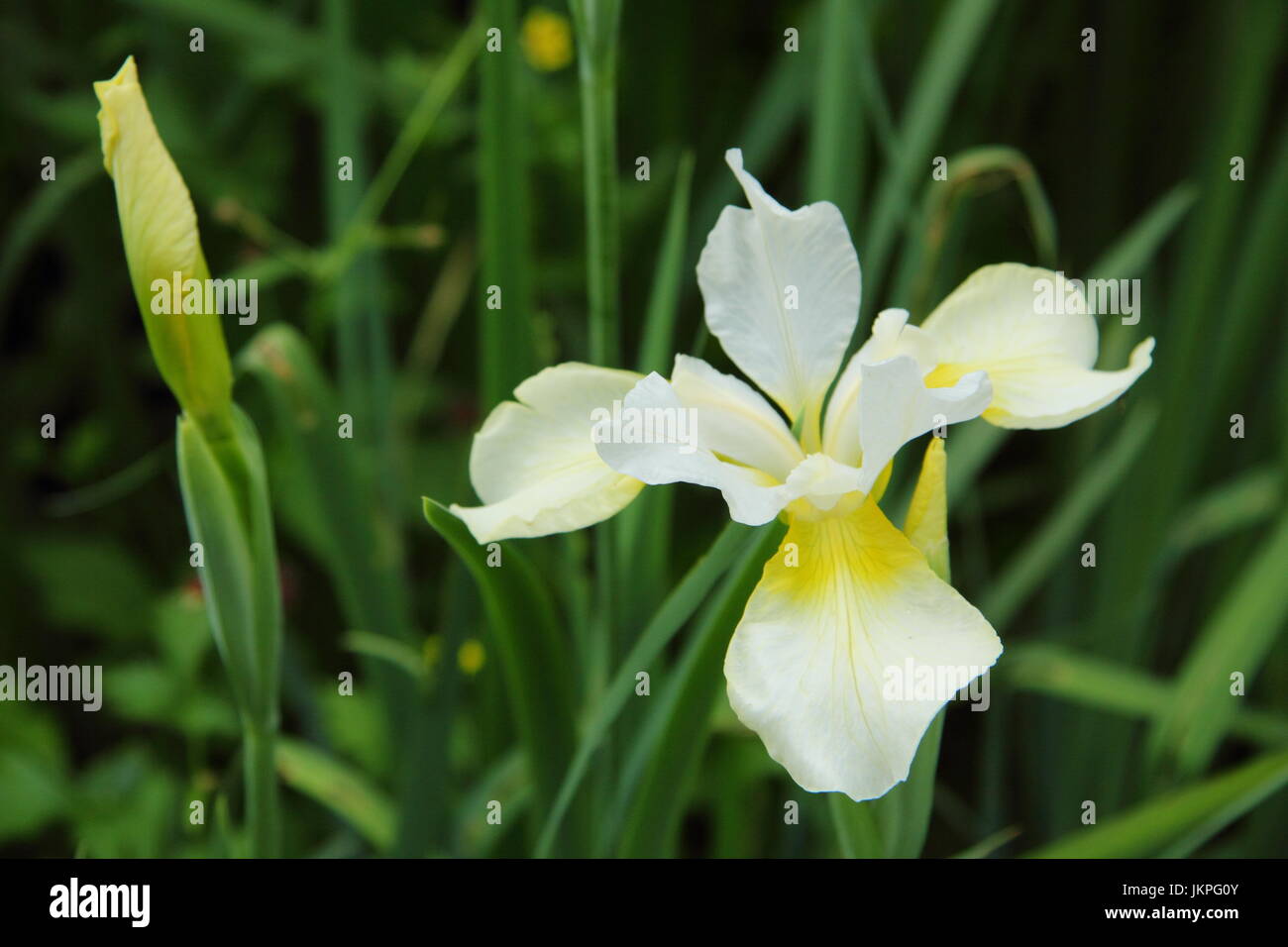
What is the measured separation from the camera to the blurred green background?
92cm

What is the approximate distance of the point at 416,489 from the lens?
1.37 m

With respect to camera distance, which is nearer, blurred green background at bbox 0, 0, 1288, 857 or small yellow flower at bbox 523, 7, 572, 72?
blurred green background at bbox 0, 0, 1288, 857

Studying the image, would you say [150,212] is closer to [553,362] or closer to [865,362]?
[865,362]

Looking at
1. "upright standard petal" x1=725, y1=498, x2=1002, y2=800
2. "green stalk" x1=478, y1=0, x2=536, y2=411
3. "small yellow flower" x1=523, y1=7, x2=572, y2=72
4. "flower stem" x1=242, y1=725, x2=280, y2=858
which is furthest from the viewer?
"small yellow flower" x1=523, y1=7, x2=572, y2=72

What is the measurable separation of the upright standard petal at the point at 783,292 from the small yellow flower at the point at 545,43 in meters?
0.98

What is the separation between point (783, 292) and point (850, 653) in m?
0.20

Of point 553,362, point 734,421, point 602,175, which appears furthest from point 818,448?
point 553,362

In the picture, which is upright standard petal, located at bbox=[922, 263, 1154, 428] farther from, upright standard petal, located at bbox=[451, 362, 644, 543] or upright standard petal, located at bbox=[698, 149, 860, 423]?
upright standard petal, located at bbox=[451, 362, 644, 543]

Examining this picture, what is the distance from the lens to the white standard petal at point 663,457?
20.9 inches

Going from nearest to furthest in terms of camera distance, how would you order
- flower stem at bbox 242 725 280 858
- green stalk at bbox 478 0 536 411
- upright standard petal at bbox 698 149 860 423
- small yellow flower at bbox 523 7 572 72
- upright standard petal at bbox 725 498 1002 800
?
upright standard petal at bbox 725 498 1002 800, upright standard petal at bbox 698 149 860 423, flower stem at bbox 242 725 280 858, green stalk at bbox 478 0 536 411, small yellow flower at bbox 523 7 572 72

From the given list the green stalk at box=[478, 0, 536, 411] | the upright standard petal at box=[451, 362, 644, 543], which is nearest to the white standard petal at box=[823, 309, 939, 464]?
the upright standard petal at box=[451, 362, 644, 543]

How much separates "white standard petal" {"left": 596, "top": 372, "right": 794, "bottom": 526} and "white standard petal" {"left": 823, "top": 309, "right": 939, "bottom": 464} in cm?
8

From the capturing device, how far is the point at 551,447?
25.4 inches

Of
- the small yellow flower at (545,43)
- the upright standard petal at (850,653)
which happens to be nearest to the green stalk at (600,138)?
the upright standard petal at (850,653)
